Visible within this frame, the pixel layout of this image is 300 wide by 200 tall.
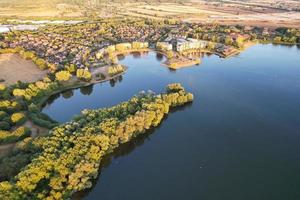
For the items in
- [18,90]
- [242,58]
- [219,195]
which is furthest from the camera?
[242,58]

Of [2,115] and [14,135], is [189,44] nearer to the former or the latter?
[2,115]

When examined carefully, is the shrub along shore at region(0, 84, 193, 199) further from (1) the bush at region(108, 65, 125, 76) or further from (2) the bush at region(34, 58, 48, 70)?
(2) the bush at region(34, 58, 48, 70)

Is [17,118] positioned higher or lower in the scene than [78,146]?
higher

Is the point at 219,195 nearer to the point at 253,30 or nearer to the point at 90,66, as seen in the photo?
the point at 90,66

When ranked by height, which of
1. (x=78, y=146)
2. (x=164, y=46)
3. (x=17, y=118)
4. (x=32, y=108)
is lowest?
(x=78, y=146)

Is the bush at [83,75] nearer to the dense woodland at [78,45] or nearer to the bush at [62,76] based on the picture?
the dense woodland at [78,45]

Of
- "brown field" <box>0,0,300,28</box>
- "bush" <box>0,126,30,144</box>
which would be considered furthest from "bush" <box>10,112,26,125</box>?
"brown field" <box>0,0,300,28</box>

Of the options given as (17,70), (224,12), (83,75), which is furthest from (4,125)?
(224,12)

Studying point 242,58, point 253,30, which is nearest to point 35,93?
point 242,58
